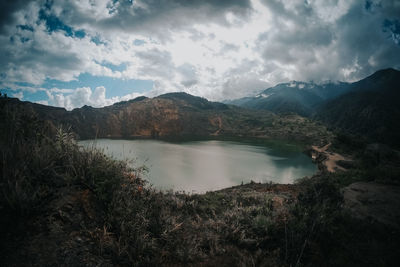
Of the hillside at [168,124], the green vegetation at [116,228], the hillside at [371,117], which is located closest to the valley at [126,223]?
the green vegetation at [116,228]

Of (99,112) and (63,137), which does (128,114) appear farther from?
(63,137)

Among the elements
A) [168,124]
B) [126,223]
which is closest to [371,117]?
[168,124]

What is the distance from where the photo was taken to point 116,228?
2383 millimetres

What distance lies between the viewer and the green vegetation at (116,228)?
6.30ft

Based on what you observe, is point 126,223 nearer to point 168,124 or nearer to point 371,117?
point 168,124

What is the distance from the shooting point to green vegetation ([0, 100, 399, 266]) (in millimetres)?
1919

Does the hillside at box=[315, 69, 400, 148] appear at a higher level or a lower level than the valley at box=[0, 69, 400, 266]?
higher

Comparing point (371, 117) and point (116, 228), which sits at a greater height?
point (371, 117)

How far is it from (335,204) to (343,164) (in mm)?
24455

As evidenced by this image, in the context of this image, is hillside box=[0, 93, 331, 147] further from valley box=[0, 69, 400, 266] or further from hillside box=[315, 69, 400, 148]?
valley box=[0, 69, 400, 266]

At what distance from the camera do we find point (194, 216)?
4008mm

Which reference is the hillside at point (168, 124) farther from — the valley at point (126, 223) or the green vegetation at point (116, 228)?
the green vegetation at point (116, 228)

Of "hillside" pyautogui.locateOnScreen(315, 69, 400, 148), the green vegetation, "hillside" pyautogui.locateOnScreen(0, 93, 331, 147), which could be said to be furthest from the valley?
"hillside" pyautogui.locateOnScreen(315, 69, 400, 148)

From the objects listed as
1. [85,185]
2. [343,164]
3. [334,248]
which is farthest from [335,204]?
[343,164]
